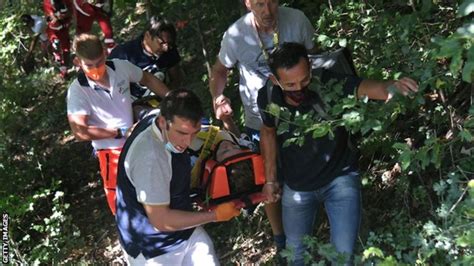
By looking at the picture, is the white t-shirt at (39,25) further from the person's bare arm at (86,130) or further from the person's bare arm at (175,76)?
the person's bare arm at (86,130)

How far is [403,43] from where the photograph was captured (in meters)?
3.24

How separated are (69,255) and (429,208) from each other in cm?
318

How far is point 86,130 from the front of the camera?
13.3 feet

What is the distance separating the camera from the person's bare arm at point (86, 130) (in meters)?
4.04

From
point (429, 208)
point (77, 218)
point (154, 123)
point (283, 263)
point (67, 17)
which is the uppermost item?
point (154, 123)

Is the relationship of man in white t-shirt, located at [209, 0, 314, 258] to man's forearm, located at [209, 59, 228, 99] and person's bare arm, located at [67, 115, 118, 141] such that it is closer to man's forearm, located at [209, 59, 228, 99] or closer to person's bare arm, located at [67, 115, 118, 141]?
man's forearm, located at [209, 59, 228, 99]

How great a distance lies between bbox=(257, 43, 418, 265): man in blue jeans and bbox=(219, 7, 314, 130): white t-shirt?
46 cm

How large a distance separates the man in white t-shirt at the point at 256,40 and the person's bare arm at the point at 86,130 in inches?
30.4

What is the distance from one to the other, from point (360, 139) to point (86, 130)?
1.85 meters

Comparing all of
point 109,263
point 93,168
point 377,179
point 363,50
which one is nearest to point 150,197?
point 363,50

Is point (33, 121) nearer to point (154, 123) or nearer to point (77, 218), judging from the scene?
point (77, 218)

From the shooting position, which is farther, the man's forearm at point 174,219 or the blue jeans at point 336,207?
the blue jeans at point 336,207
